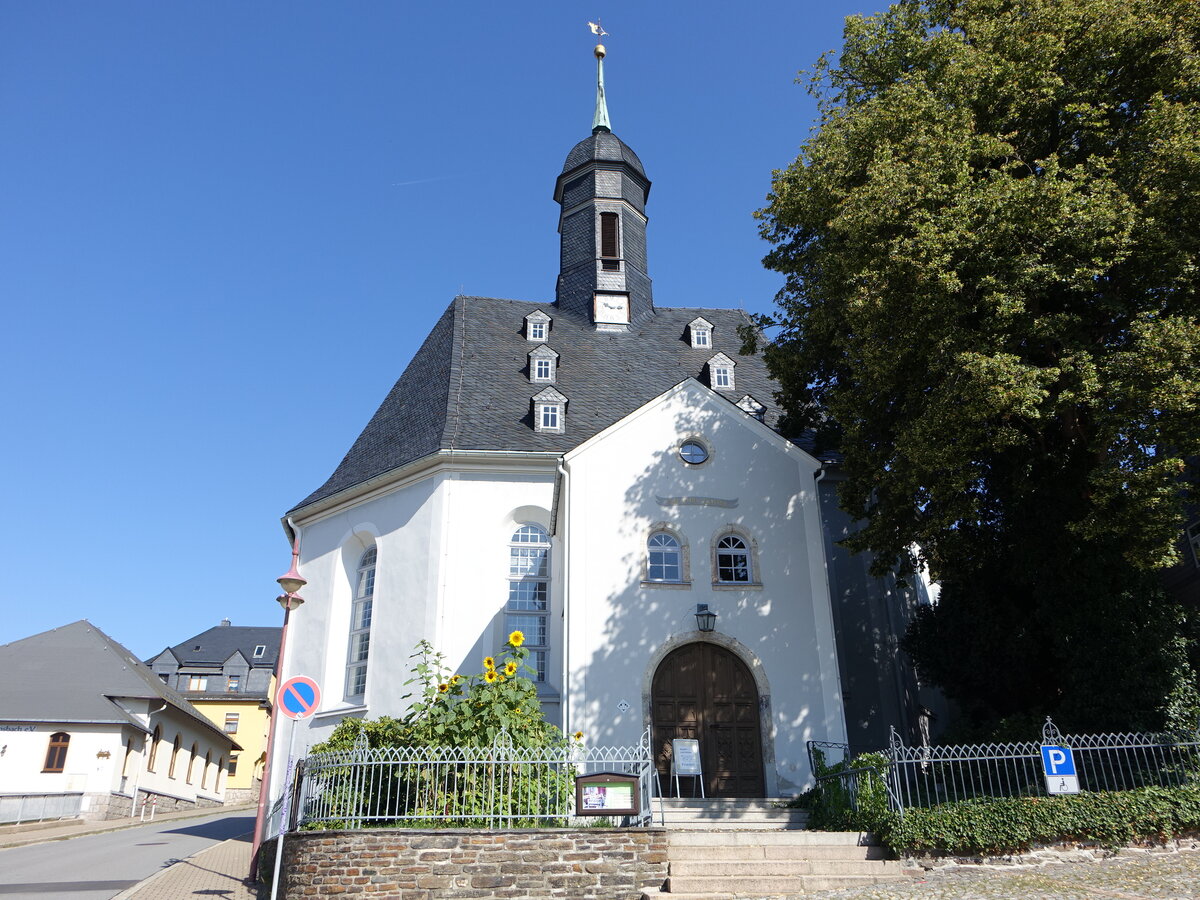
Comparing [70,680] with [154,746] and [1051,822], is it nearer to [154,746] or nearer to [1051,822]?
[154,746]

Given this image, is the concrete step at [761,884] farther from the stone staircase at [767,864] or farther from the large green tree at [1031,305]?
the large green tree at [1031,305]

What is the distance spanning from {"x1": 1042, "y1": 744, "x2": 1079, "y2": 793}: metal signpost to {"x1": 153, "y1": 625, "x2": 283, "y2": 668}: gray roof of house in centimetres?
5532

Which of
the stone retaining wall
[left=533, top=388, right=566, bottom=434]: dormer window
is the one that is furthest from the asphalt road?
[left=533, top=388, right=566, bottom=434]: dormer window

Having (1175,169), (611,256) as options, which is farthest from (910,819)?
(611,256)

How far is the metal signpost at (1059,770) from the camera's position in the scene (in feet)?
38.3

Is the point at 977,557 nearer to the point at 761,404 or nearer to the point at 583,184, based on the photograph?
the point at 761,404

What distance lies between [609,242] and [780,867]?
22084mm

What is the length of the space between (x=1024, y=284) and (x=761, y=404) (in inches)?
431

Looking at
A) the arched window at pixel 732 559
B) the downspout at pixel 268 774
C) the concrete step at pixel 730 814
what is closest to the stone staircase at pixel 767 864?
the concrete step at pixel 730 814

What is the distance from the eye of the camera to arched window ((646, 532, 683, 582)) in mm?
17547

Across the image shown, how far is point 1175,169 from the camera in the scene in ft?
41.5

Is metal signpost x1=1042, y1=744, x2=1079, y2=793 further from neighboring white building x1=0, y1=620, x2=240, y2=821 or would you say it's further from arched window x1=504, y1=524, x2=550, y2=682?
neighboring white building x1=0, y1=620, x2=240, y2=821

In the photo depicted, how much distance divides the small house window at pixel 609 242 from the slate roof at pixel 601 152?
7.79 ft

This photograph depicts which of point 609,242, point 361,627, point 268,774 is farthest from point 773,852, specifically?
point 609,242
